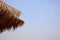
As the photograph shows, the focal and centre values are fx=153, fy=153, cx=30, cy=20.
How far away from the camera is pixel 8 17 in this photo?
263cm

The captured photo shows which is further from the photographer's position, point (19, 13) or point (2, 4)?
point (19, 13)

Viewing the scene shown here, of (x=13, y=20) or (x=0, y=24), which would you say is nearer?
(x=13, y=20)

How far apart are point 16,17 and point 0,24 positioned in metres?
0.55

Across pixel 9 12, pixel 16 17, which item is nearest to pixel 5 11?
pixel 9 12

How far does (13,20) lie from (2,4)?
439 millimetres

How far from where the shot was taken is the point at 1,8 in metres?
2.46

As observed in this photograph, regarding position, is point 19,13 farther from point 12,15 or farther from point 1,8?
point 1,8

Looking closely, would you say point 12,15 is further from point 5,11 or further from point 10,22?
point 10,22

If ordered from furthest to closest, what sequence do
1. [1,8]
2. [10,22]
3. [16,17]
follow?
[10,22] < [16,17] < [1,8]

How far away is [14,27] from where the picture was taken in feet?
10.2

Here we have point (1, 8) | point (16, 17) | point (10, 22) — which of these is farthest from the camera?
point (10, 22)

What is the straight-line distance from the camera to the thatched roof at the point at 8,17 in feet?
8.23

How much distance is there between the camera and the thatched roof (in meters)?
2.51

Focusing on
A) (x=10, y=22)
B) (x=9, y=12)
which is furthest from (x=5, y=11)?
(x=10, y=22)
